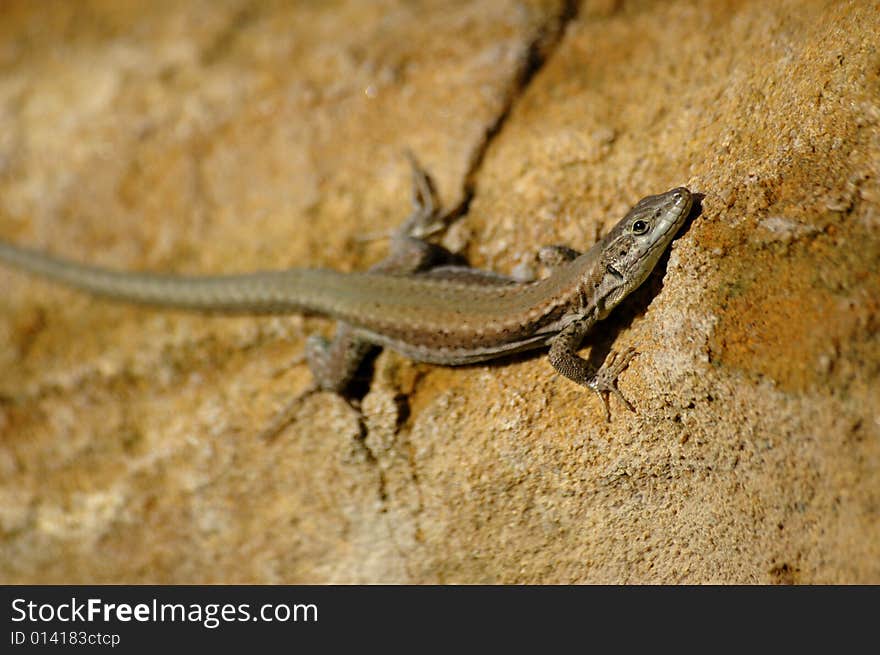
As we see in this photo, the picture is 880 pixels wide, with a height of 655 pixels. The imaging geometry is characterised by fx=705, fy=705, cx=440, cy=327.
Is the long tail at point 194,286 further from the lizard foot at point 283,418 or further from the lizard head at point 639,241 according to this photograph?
the lizard head at point 639,241

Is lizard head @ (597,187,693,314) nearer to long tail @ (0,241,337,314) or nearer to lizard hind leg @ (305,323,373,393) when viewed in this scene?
lizard hind leg @ (305,323,373,393)

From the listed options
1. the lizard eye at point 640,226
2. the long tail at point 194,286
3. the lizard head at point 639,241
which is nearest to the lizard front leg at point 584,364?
the lizard head at point 639,241

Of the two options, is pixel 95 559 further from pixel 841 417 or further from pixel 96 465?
pixel 841 417

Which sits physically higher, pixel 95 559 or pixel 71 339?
pixel 71 339

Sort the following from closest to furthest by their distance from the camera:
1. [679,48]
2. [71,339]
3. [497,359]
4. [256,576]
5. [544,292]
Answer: [544,292] < [497,359] < [679,48] < [256,576] < [71,339]

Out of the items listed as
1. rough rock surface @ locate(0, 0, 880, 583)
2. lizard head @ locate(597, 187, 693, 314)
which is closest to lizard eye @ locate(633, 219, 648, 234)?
lizard head @ locate(597, 187, 693, 314)

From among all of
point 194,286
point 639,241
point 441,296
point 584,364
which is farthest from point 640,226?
point 194,286

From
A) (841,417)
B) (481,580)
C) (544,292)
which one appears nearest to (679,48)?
(544,292)
